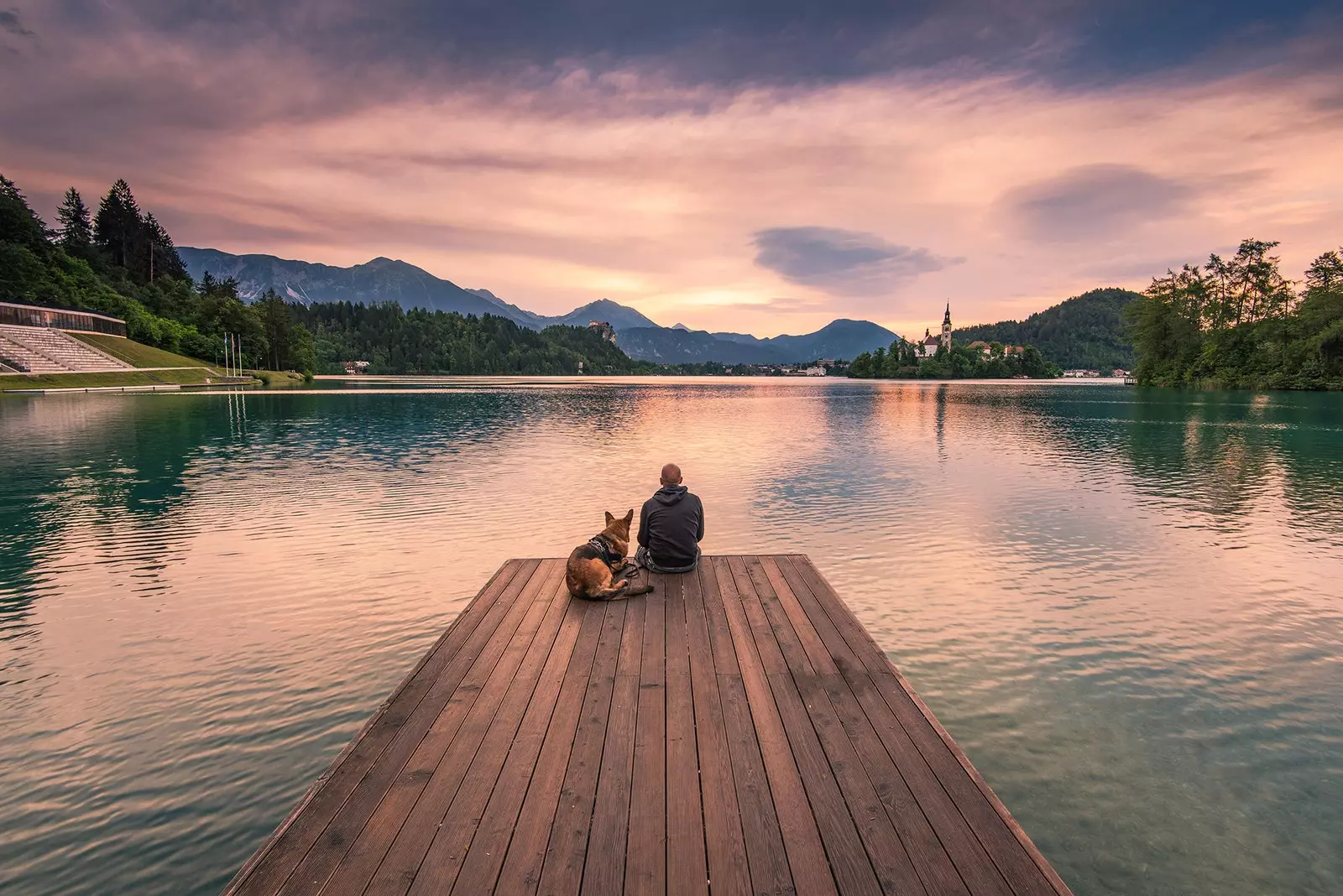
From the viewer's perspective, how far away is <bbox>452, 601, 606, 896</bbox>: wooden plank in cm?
411

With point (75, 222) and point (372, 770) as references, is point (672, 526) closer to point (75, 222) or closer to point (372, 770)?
point (372, 770)

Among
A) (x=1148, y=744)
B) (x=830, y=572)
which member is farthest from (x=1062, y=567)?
(x=1148, y=744)

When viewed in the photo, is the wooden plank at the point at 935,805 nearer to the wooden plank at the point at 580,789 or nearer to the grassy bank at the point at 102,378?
the wooden plank at the point at 580,789

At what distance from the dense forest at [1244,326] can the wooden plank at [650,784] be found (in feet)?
409

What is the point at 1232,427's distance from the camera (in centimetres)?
4681

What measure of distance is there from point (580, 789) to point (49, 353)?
128924mm

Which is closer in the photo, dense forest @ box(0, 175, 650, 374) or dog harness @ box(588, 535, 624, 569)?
dog harness @ box(588, 535, 624, 569)

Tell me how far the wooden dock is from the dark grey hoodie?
2.65 metres

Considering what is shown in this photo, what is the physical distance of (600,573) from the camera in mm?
9828

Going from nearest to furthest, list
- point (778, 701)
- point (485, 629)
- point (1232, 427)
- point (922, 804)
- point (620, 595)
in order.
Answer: point (922, 804)
point (778, 701)
point (485, 629)
point (620, 595)
point (1232, 427)

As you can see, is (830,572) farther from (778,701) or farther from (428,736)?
(428,736)

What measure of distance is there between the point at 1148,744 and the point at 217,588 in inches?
668

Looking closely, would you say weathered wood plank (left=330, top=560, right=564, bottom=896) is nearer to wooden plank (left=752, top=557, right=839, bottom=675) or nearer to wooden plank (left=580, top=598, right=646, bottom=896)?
wooden plank (left=580, top=598, right=646, bottom=896)

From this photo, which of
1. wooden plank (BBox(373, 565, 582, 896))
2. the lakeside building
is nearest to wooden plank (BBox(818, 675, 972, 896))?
wooden plank (BBox(373, 565, 582, 896))
